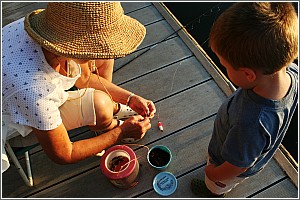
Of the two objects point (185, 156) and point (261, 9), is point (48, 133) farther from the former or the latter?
point (261, 9)

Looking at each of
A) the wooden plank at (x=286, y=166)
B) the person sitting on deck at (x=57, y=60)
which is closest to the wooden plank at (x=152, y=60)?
the person sitting on deck at (x=57, y=60)

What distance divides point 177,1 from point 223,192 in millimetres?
1694

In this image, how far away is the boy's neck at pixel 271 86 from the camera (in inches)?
42.2

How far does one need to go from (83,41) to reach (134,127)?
0.61m

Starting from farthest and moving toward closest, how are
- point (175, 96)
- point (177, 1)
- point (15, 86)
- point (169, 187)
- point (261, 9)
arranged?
point (177, 1) → point (175, 96) → point (169, 187) → point (15, 86) → point (261, 9)

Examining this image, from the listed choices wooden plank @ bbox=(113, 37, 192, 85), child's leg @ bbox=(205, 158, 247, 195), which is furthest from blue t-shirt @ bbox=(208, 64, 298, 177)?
wooden plank @ bbox=(113, 37, 192, 85)

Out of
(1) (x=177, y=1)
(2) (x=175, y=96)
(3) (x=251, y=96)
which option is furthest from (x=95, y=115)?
(1) (x=177, y=1)

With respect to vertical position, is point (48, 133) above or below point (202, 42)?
above

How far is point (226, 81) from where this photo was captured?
6.83ft

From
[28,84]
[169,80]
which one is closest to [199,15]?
[169,80]

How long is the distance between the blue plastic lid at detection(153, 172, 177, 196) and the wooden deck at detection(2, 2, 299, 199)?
3 cm

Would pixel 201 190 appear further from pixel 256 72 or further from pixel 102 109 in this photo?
pixel 256 72

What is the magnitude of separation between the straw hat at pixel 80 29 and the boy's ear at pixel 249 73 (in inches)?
17.8

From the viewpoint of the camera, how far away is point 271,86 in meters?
1.08
